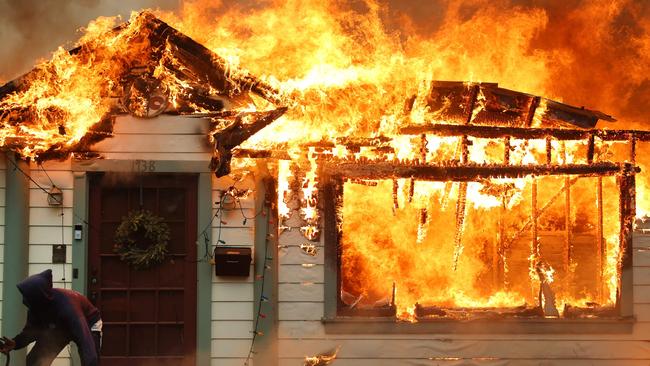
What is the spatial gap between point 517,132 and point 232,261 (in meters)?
3.87

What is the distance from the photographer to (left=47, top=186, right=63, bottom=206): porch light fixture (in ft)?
28.8

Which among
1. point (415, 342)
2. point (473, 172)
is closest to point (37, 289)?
point (415, 342)

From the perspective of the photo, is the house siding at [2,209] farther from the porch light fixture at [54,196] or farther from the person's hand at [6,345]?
the person's hand at [6,345]

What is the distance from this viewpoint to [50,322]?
6910 millimetres

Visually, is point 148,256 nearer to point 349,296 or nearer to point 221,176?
point 221,176

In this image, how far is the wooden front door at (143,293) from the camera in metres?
8.88

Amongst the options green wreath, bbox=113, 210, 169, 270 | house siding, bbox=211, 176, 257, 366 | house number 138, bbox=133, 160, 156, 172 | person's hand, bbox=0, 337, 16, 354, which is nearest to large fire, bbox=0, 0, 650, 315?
house siding, bbox=211, 176, 257, 366

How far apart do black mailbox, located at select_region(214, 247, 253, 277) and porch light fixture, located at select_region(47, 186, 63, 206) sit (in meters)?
2.03

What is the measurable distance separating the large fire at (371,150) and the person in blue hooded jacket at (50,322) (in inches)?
101

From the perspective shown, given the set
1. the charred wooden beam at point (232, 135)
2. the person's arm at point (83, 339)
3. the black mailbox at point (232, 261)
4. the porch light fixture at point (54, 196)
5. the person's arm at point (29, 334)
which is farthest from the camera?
the porch light fixture at point (54, 196)

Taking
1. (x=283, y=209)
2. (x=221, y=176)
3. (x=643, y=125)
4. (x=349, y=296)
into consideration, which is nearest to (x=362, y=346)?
(x=349, y=296)

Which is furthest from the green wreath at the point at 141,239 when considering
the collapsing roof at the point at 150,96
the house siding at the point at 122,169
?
the collapsing roof at the point at 150,96

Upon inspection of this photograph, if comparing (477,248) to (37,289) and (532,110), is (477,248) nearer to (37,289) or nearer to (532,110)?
(532,110)

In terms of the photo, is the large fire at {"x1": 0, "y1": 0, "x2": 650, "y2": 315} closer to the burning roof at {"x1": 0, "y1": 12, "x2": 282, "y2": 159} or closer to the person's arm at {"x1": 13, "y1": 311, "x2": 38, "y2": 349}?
the burning roof at {"x1": 0, "y1": 12, "x2": 282, "y2": 159}
